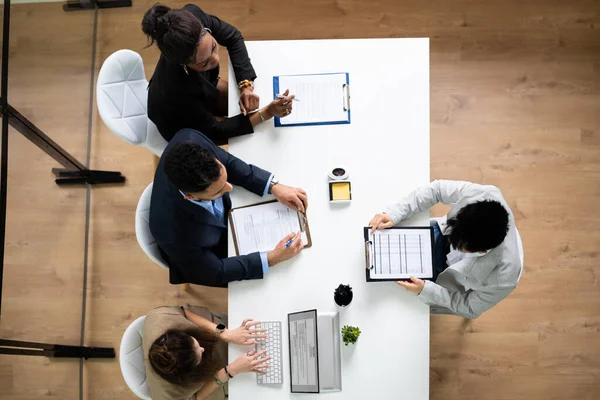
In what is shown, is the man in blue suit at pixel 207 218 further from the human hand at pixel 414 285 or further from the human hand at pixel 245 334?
the human hand at pixel 414 285

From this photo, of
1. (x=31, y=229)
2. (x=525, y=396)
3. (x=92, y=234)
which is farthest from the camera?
A: (x=92, y=234)

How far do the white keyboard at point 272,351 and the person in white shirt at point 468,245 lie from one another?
1.81 feet

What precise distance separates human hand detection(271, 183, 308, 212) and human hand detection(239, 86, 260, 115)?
1.16 ft

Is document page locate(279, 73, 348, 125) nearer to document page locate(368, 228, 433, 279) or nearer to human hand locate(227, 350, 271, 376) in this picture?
document page locate(368, 228, 433, 279)

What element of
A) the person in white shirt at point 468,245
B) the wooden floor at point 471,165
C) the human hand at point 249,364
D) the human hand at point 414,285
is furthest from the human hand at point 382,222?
the wooden floor at point 471,165

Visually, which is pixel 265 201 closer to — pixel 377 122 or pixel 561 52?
pixel 377 122

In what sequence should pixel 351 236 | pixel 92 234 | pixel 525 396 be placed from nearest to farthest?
pixel 351 236 < pixel 525 396 < pixel 92 234

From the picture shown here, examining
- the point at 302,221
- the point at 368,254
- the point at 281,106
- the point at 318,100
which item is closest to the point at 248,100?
the point at 281,106

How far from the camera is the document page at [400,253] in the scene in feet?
6.44

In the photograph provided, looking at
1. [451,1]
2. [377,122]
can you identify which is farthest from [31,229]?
[451,1]

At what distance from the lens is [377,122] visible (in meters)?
2.08

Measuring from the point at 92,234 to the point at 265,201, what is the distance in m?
1.38

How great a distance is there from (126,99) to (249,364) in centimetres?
126

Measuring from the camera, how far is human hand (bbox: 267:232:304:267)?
77.7 inches
